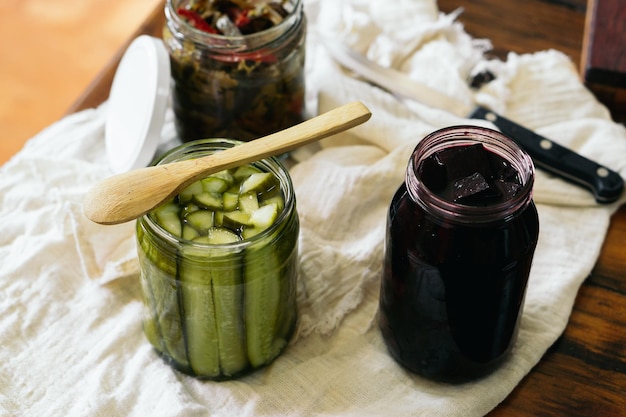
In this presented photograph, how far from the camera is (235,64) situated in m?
1.08

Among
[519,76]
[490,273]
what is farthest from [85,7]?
[490,273]

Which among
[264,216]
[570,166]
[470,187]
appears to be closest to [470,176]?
[470,187]

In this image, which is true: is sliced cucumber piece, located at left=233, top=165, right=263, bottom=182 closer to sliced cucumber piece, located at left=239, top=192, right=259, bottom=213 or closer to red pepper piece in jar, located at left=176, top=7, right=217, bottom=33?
sliced cucumber piece, located at left=239, top=192, right=259, bottom=213

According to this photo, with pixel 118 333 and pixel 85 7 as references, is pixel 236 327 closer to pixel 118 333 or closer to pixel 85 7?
pixel 118 333

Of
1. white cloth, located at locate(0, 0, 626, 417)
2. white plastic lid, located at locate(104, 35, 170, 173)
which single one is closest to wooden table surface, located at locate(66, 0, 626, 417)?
white cloth, located at locate(0, 0, 626, 417)

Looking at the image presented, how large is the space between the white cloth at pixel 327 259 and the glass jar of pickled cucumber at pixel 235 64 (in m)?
0.09

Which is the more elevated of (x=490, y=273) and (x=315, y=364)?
(x=490, y=273)

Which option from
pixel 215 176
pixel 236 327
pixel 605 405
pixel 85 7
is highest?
pixel 215 176

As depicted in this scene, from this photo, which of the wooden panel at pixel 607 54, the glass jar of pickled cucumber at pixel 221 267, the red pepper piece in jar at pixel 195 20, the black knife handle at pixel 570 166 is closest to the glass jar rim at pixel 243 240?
the glass jar of pickled cucumber at pixel 221 267

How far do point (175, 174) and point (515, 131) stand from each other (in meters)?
0.51

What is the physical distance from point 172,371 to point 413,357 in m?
0.26

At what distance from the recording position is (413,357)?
3.10 ft

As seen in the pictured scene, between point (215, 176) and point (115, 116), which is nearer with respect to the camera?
point (215, 176)

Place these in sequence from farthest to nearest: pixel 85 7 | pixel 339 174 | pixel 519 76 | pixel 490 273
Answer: pixel 85 7
pixel 519 76
pixel 339 174
pixel 490 273
